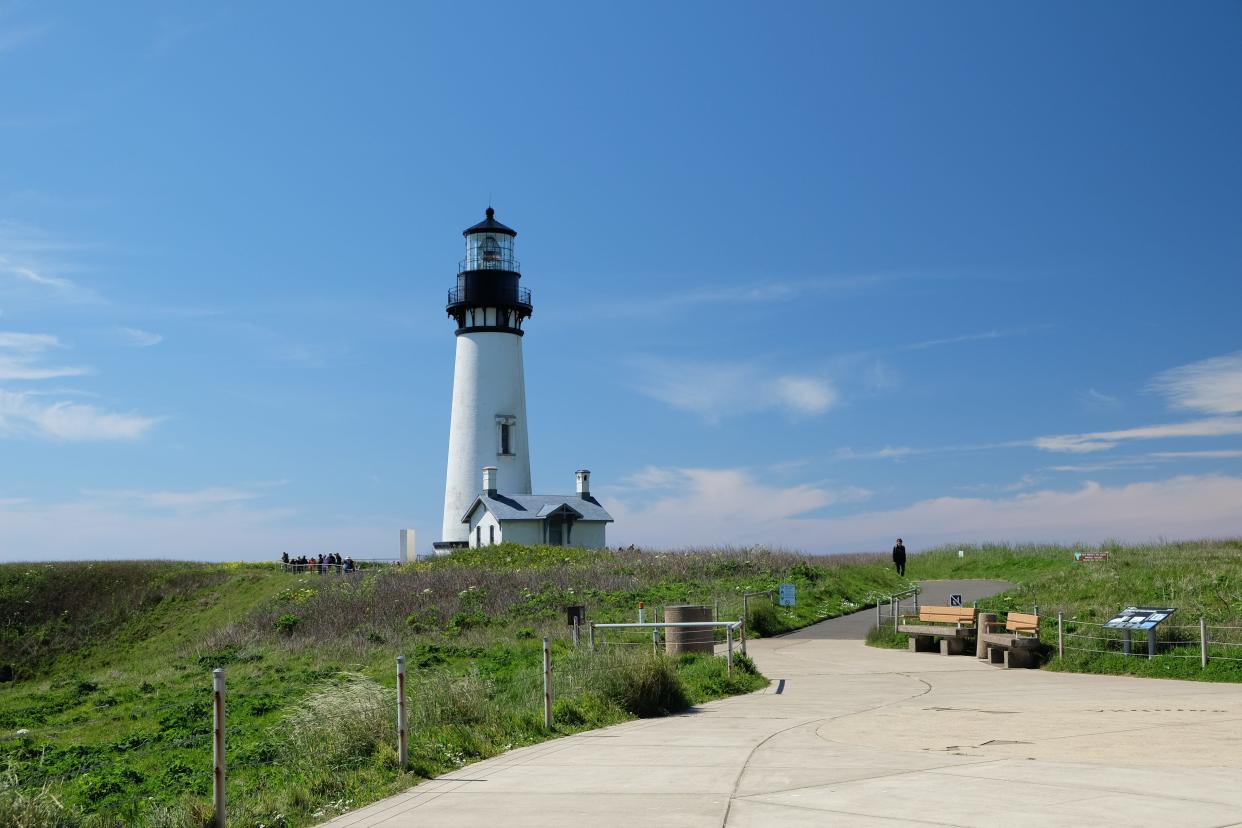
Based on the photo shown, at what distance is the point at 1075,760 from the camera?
10.5 metres

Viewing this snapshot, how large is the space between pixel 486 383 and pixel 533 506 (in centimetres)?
727

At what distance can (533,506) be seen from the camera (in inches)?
2199

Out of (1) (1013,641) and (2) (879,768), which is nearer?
(2) (879,768)

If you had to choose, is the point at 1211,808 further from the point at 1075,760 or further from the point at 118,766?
the point at 118,766

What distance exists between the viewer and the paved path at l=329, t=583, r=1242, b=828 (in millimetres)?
8156

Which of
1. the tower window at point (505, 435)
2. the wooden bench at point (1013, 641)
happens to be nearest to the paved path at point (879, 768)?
the wooden bench at point (1013, 641)

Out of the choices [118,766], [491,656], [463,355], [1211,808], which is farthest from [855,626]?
[463,355]

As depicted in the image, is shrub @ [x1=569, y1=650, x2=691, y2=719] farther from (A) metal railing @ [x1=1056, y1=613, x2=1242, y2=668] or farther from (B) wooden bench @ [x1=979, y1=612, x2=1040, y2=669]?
(A) metal railing @ [x1=1056, y1=613, x2=1242, y2=668]

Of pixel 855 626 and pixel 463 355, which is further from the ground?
pixel 463 355

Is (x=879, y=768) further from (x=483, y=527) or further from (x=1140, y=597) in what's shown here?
(x=483, y=527)

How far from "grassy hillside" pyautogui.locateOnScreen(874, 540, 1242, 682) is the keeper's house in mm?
17970

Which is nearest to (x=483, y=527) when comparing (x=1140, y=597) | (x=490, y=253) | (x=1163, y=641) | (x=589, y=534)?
(x=589, y=534)

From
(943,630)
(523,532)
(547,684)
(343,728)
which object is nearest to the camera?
(343,728)

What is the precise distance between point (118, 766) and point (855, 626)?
21.3 meters
